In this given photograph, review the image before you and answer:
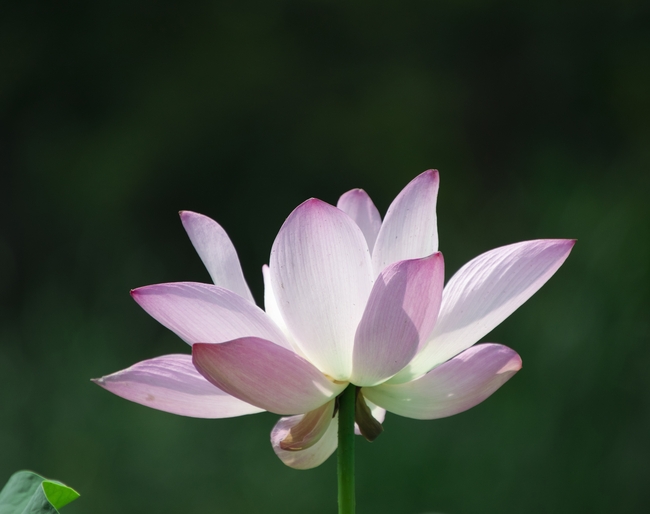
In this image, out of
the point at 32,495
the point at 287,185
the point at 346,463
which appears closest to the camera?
the point at 346,463

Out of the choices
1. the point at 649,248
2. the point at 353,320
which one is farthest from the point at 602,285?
the point at 353,320

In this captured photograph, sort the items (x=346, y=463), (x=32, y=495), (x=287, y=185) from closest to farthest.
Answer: (x=346, y=463) < (x=32, y=495) < (x=287, y=185)

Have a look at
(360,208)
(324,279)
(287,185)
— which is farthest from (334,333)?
(287,185)

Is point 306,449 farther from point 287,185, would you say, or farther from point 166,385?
point 287,185

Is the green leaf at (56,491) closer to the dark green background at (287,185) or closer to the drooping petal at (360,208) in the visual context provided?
the drooping petal at (360,208)

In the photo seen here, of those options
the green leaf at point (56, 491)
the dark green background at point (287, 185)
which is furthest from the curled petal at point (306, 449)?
the dark green background at point (287, 185)

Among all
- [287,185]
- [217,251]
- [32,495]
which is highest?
[287,185]

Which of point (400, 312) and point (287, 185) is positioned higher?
point (287, 185)

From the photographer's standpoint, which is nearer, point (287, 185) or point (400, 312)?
point (400, 312)
